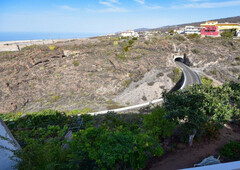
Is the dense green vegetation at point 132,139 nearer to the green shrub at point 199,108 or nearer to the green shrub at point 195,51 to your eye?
the green shrub at point 199,108

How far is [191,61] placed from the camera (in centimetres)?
3662

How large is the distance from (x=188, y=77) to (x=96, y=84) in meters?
18.3

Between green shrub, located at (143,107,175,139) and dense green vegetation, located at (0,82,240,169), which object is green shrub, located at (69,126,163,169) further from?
green shrub, located at (143,107,175,139)

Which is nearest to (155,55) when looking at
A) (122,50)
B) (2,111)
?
(122,50)

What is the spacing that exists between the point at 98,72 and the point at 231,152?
26.6 m

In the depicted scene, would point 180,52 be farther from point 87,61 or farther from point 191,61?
point 87,61

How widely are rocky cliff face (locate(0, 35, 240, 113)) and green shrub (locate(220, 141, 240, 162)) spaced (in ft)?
50.0

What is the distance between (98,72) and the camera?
30.6m

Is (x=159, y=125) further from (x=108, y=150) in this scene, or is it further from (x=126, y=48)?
(x=126, y=48)

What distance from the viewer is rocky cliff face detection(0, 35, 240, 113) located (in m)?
23.2

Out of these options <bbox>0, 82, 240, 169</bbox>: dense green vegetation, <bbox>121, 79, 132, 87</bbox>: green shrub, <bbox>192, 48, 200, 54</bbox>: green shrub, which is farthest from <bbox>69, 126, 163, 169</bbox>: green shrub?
<bbox>192, 48, 200, 54</bbox>: green shrub

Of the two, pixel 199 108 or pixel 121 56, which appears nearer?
pixel 199 108

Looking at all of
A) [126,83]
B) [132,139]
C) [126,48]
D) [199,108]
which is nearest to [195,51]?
[126,48]

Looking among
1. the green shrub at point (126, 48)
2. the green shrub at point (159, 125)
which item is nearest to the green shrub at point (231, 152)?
the green shrub at point (159, 125)
